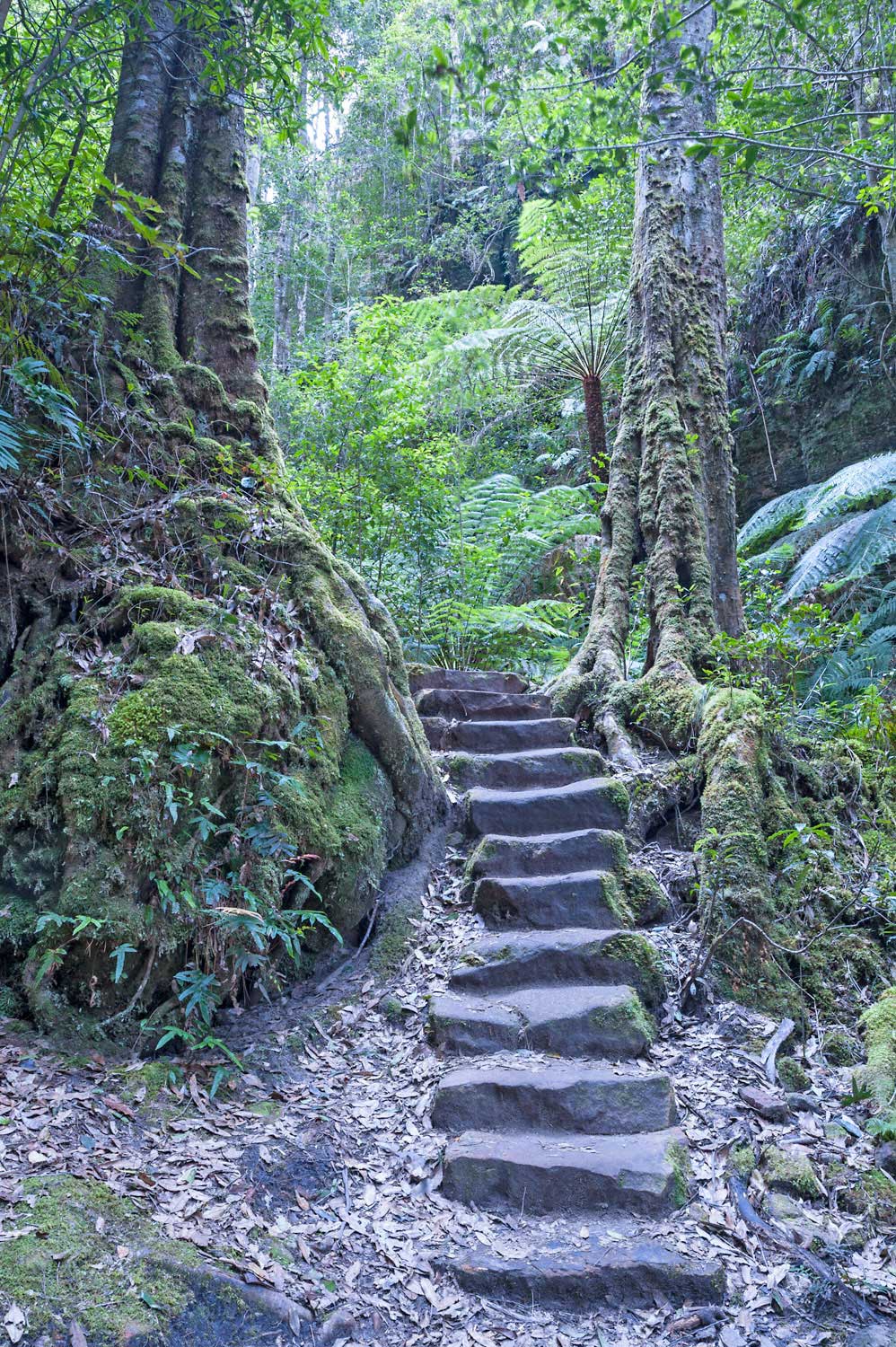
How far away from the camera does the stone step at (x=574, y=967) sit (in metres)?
4.04

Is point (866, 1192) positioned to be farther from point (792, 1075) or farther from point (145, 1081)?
point (145, 1081)

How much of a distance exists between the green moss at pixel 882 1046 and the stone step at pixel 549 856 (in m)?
1.35

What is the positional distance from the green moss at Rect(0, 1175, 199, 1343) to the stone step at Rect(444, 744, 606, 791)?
3382mm

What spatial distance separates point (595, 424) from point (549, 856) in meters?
6.37

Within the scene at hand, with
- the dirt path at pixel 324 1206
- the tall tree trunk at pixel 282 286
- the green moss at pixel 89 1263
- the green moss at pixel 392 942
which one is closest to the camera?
the green moss at pixel 89 1263

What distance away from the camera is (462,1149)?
127 inches

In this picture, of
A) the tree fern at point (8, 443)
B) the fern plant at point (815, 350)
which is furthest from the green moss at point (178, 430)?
the fern plant at point (815, 350)

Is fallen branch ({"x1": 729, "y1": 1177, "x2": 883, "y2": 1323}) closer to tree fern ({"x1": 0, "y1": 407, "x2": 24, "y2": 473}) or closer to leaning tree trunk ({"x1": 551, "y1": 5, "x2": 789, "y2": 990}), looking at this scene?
leaning tree trunk ({"x1": 551, "y1": 5, "x2": 789, "y2": 990})

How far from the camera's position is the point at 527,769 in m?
5.61

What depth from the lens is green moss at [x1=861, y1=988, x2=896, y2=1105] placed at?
3.60m

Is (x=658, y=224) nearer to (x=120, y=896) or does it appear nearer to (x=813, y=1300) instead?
(x=120, y=896)

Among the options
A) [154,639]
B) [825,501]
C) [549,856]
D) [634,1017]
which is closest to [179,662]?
[154,639]

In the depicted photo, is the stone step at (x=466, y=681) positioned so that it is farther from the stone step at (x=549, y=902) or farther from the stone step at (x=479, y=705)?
the stone step at (x=549, y=902)

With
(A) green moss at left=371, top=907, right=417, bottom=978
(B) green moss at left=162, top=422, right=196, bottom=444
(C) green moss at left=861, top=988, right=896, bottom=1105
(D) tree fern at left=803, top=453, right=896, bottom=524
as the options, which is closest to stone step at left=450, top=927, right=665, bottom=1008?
(A) green moss at left=371, top=907, right=417, bottom=978
